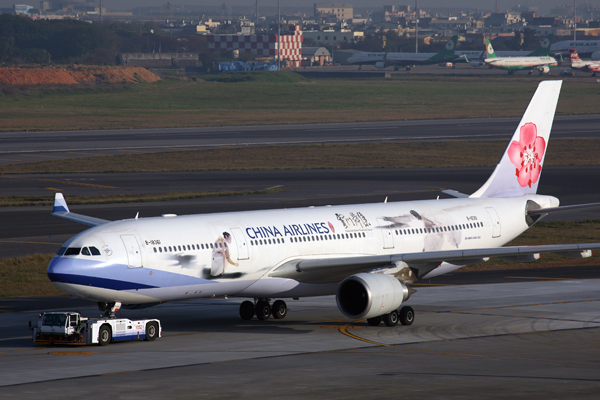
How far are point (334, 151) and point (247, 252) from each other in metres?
73.7

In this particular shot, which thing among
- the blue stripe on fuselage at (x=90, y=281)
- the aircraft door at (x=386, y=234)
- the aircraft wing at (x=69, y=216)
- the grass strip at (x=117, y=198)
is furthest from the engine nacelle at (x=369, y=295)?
the grass strip at (x=117, y=198)

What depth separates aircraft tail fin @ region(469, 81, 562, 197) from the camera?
149ft

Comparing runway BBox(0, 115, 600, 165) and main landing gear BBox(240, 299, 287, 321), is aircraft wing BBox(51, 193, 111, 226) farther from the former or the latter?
runway BBox(0, 115, 600, 165)

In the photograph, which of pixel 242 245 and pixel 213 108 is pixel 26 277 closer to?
pixel 242 245

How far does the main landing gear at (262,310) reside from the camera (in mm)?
37875

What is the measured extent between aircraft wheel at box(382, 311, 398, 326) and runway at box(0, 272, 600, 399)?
0.38 meters

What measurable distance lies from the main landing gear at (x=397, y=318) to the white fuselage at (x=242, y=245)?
7.97 ft

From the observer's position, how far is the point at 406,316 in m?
36.1

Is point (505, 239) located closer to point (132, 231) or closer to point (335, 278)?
point (335, 278)

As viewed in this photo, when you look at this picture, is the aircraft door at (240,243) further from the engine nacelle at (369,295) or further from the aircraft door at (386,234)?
the aircraft door at (386,234)

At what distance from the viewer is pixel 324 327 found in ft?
118

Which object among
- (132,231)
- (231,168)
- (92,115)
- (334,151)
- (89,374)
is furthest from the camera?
(92,115)

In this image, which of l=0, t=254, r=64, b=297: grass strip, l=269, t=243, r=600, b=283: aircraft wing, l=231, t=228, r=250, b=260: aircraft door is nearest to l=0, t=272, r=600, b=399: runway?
l=269, t=243, r=600, b=283: aircraft wing

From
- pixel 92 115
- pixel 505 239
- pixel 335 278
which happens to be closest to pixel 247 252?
pixel 335 278
